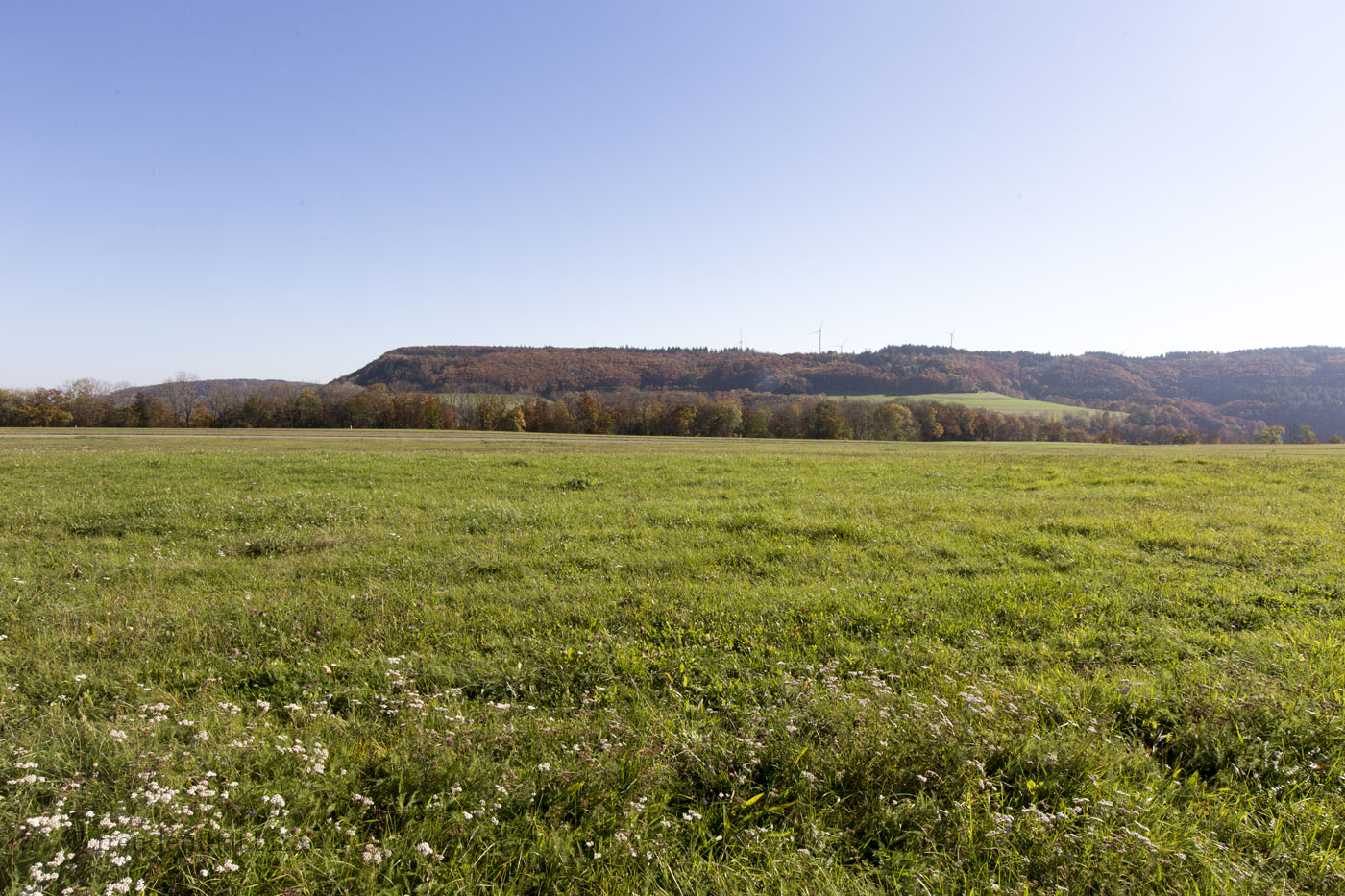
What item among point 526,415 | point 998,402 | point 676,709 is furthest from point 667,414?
point 998,402

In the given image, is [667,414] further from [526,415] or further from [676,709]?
[676,709]

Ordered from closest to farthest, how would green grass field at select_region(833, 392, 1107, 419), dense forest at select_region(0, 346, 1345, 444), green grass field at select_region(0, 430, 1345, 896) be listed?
green grass field at select_region(0, 430, 1345, 896) → dense forest at select_region(0, 346, 1345, 444) → green grass field at select_region(833, 392, 1107, 419)

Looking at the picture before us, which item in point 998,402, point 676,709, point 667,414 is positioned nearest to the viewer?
point 676,709

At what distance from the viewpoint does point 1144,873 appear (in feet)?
9.62

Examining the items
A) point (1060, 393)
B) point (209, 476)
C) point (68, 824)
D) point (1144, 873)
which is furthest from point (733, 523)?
Result: point (1060, 393)

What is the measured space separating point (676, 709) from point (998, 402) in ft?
594

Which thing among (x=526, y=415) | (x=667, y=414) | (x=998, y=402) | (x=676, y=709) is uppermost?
(x=526, y=415)

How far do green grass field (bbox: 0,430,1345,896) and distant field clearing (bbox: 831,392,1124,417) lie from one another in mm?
132712

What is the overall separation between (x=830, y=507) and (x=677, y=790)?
9395 mm

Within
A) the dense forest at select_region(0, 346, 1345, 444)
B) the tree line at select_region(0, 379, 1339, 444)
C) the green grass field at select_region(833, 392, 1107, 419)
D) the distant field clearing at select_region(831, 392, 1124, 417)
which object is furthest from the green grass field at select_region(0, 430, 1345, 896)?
the distant field clearing at select_region(831, 392, 1124, 417)

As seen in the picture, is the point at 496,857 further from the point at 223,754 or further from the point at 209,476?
the point at 209,476

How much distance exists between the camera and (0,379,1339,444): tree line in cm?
8975

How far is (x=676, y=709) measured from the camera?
468 cm

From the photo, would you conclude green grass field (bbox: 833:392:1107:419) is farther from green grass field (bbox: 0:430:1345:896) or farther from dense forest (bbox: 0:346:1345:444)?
green grass field (bbox: 0:430:1345:896)
